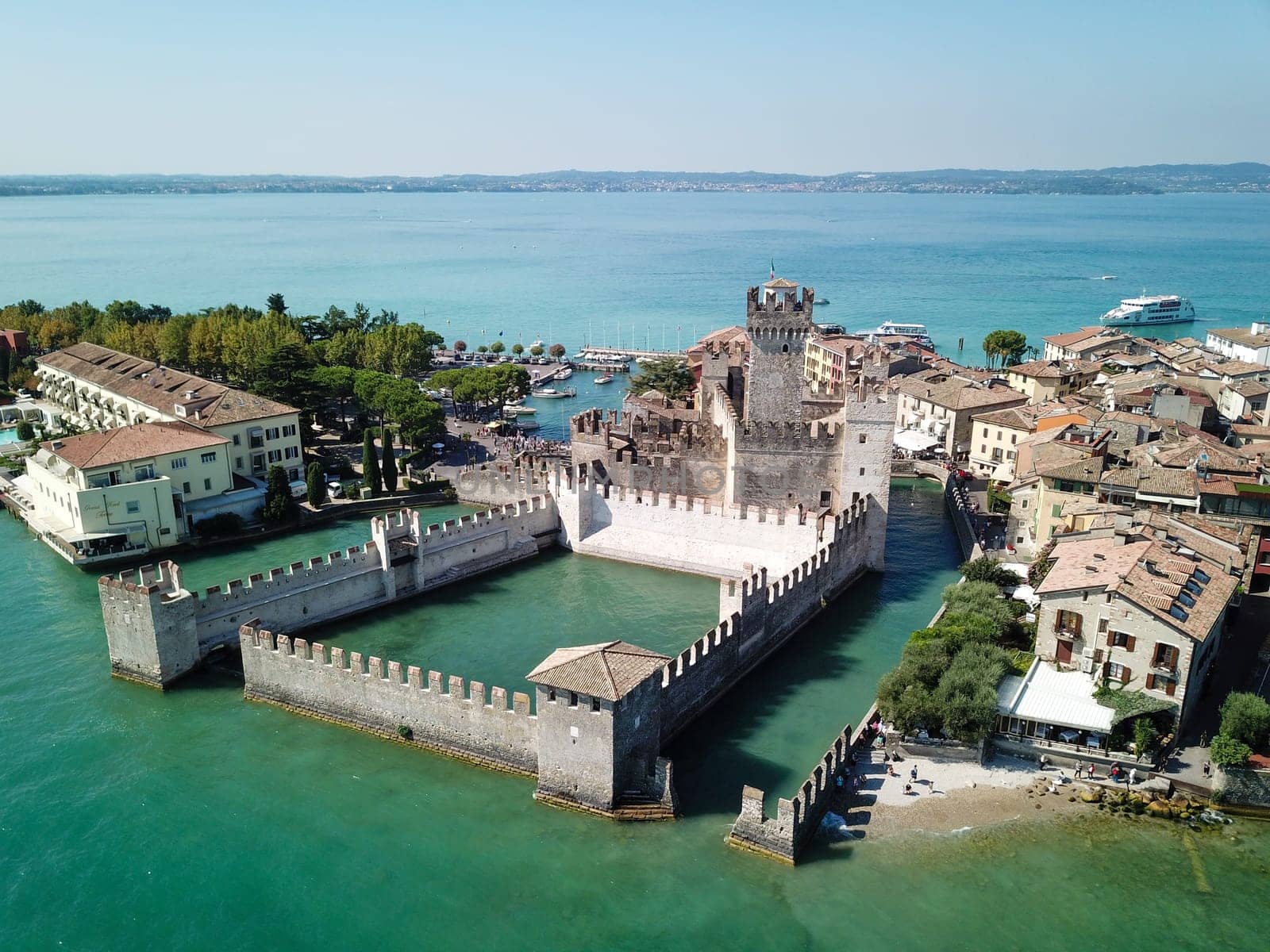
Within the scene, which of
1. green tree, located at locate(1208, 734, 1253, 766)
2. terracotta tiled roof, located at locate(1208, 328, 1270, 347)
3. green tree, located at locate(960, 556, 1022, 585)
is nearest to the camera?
green tree, located at locate(1208, 734, 1253, 766)

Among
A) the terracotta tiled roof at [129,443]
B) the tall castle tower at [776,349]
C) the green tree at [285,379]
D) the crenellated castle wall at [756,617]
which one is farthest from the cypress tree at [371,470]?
the crenellated castle wall at [756,617]

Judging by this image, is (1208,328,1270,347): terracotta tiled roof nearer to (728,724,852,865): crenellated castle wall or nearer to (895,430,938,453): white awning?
(895,430,938,453): white awning

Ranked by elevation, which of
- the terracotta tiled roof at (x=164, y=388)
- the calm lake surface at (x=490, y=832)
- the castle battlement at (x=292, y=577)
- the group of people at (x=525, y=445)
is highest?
the terracotta tiled roof at (x=164, y=388)

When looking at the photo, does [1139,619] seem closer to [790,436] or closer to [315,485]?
[790,436]

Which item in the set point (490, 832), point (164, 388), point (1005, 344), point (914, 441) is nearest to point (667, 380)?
point (914, 441)

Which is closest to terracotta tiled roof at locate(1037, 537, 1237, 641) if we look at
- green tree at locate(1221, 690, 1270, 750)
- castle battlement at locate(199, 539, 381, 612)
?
green tree at locate(1221, 690, 1270, 750)

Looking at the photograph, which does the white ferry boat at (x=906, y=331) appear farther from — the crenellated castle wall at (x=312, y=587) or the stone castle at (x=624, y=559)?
the crenellated castle wall at (x=312, y=587)

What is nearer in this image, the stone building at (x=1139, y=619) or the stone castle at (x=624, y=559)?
the stone castle at (x=624, y=559)
